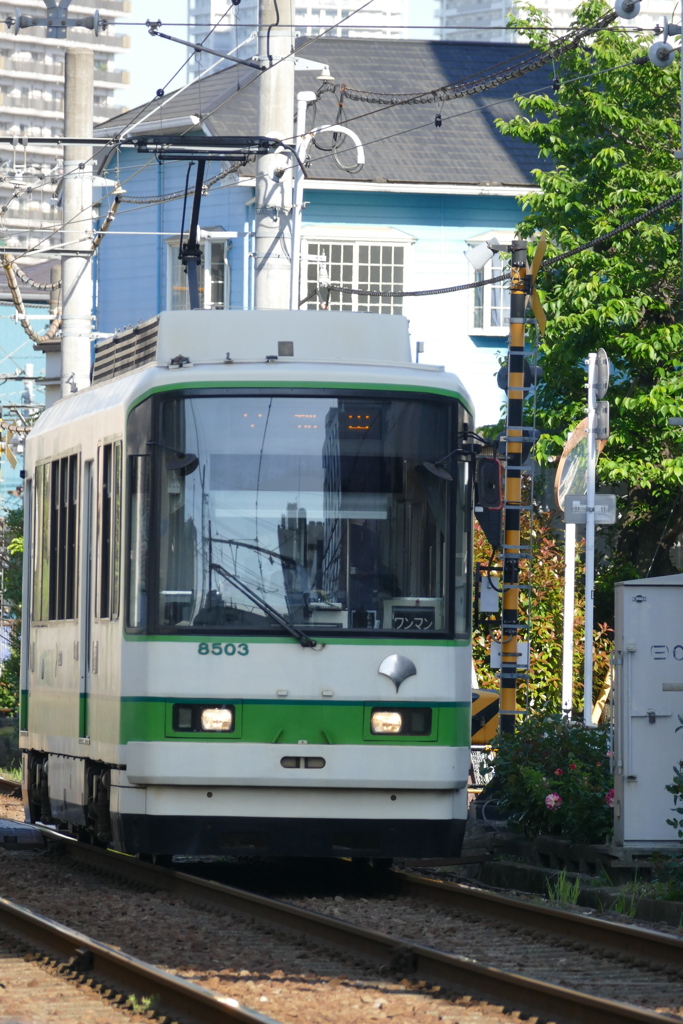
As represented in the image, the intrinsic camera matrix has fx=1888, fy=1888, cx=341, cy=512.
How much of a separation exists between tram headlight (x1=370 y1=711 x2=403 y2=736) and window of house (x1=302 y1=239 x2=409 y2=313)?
80.7 ft

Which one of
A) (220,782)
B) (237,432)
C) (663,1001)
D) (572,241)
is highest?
(572,241)

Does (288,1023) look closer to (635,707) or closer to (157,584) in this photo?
(157,584)

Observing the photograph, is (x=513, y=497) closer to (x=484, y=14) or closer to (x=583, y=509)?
(x=583, y=509)

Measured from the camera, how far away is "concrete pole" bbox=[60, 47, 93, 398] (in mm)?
24109

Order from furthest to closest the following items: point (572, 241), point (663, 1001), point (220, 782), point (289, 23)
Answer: point (572, 241), point (289, 23), point (220, 782), point (663, 1001)

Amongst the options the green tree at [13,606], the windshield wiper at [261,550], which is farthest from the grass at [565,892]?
the green tree at [13,606]

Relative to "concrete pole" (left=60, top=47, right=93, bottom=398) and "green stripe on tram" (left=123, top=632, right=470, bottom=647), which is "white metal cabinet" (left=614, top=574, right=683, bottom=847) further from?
"concrete pole" (left=60, top=47, right=93, bottom=398)

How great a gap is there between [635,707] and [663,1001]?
387cm

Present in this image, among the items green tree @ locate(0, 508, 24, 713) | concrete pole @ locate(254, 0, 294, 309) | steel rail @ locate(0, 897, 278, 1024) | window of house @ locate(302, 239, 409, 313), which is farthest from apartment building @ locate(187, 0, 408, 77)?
steel rail @ locate(0, 897, 278, 1024)

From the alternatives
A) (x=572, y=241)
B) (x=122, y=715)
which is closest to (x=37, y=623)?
(x=122, y=715)

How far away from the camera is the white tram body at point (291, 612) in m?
10.6

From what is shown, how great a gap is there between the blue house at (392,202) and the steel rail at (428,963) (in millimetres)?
24177

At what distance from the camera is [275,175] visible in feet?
58.7

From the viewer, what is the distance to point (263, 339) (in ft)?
38.1
